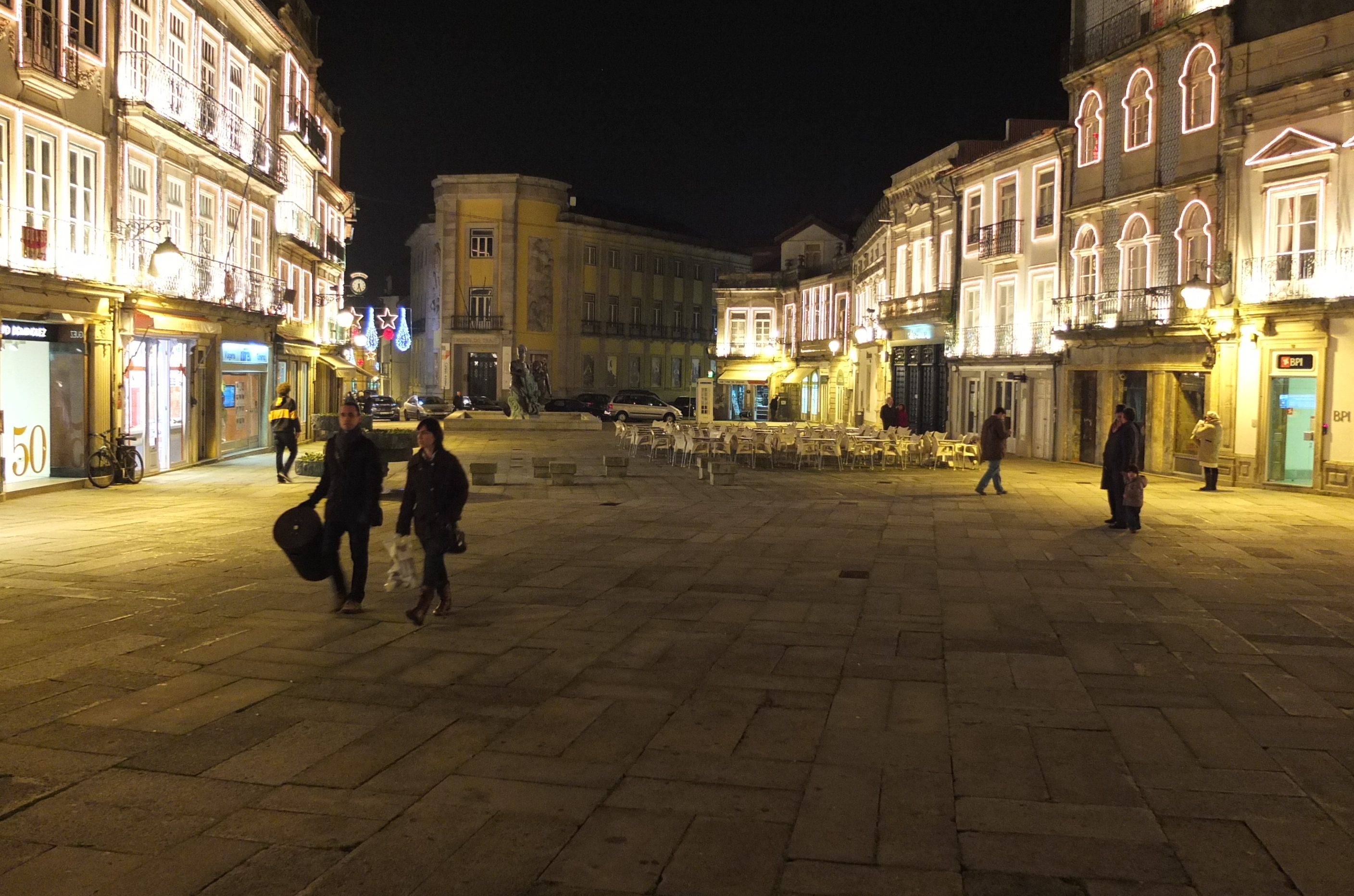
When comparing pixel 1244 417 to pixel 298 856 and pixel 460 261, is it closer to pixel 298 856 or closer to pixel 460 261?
pixel 298 856

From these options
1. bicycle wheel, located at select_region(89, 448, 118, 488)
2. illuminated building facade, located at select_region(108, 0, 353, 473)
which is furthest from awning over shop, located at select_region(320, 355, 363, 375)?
bicycle wheel, located at select_region(89, 448, 118, 488)

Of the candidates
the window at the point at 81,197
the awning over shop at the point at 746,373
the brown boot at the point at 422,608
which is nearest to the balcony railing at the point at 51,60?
the window at the point at 81,197

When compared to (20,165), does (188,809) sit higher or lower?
lower

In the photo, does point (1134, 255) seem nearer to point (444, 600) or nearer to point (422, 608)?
point (444, 600)

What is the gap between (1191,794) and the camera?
5.61 metres

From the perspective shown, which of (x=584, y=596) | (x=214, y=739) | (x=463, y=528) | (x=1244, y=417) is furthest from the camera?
(x=1244, y=417)

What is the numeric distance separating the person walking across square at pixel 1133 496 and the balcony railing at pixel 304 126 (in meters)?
25.2

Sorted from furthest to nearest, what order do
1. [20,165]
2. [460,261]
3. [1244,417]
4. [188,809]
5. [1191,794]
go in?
1. [460,261]
2. [1244,417]
3. [20,165]
4. [1191,794]
5. [188,809]

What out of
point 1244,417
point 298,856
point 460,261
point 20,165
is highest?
point 460,261

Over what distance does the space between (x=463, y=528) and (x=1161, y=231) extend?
1900 centimetres

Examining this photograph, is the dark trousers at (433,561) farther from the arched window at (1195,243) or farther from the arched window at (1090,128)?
the arched window at (1090,128)

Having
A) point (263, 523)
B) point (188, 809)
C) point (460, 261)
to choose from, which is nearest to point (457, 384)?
point (460, 261)

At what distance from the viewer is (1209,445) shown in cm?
2177

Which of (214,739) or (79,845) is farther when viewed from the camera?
(214,739)
